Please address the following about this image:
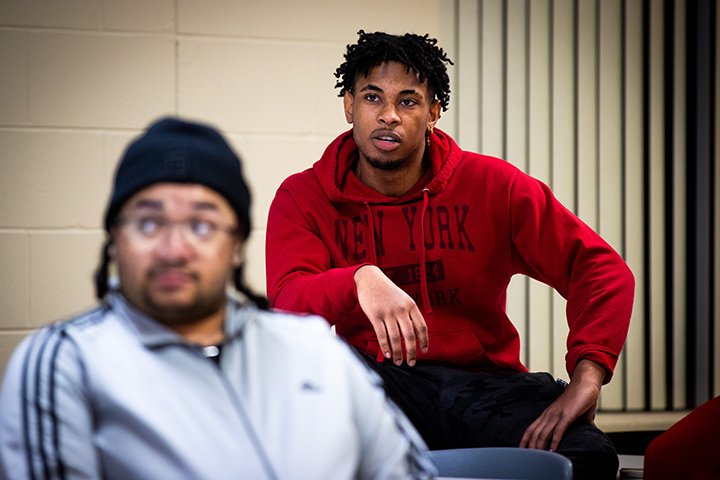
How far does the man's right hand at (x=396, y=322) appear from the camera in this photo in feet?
5.60

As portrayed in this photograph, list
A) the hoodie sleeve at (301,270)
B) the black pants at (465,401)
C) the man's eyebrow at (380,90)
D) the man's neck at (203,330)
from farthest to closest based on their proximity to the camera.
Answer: the man's eyebrow at (380,90) < the black pants at (465,401) < the hoodie sleeve at (301,270) < the man's neck at (203,330)

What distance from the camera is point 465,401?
2309 mm

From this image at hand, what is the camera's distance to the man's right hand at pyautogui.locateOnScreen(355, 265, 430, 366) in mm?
1706

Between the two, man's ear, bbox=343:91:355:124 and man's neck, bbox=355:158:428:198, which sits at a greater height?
man's ear, bbox=343:91:355:124

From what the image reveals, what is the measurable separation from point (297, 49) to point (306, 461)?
2.91 m

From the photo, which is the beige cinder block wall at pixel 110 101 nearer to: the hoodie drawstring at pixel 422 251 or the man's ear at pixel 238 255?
the hoodie drawstring at pixel 422 251

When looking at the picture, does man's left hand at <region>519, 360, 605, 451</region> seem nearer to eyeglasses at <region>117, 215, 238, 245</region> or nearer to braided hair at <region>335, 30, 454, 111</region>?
braided hair at <region>335, 30, 454, 111</region>

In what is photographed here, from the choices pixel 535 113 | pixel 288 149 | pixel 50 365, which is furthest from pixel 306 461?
pixel 535 113

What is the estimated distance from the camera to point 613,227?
4.13 meters

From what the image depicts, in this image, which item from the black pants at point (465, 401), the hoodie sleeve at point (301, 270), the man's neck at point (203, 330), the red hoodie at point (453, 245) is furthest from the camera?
the red hoodie at point (453, 245)

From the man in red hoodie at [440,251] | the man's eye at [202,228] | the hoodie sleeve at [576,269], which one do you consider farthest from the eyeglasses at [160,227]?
the hoodie sleeve at [576,269]

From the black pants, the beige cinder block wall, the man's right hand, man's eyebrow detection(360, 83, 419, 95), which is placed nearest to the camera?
the man's right hand

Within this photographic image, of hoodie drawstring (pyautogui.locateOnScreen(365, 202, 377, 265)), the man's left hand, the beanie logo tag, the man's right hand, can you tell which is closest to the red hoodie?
hoodie drawstring (pyautogui.locateOnScreen(365, 202, 377, 265))

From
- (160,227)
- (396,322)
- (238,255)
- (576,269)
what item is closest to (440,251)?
(576,269)
